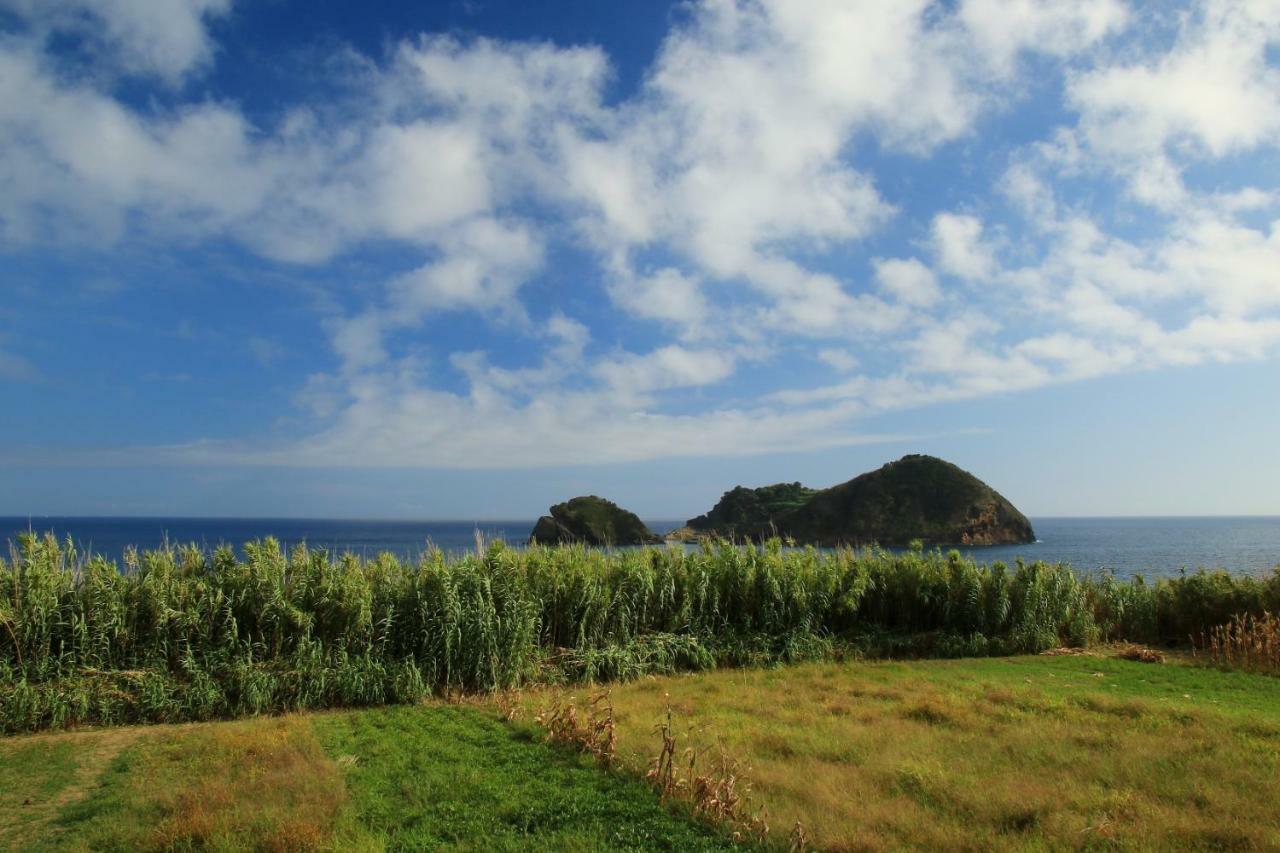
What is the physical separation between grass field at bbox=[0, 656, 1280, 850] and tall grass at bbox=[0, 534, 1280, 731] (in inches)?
34.5

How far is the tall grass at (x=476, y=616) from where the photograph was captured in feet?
35.3

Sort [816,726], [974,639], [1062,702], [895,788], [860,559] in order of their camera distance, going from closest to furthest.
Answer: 1. [895,788]
2. [816,726]
3. [1062,702]
4. [974,639]
5. [860,559]

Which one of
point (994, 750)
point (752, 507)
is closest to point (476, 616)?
point (994, 750)

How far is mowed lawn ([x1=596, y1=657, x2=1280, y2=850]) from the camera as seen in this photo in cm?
612

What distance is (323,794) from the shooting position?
684 cm

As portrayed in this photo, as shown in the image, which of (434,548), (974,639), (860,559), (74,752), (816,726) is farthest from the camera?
(860,559)

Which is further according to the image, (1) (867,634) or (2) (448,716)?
(1) (867,634)

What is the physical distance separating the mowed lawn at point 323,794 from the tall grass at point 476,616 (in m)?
1.31

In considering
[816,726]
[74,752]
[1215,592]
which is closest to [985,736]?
[816,726]

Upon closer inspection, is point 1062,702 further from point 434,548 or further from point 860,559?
point 434,548

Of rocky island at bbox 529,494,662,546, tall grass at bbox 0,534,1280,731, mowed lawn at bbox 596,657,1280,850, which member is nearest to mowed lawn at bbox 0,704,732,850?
mowed lawn at bbox 596,657,1280,850

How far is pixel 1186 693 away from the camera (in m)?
11.7

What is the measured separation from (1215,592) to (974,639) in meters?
6.27

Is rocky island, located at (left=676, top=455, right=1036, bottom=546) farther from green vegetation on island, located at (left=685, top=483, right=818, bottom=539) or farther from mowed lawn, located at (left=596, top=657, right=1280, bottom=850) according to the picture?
mowed lawn, located at (left=596, top=657, right=1280, bottom=850)
